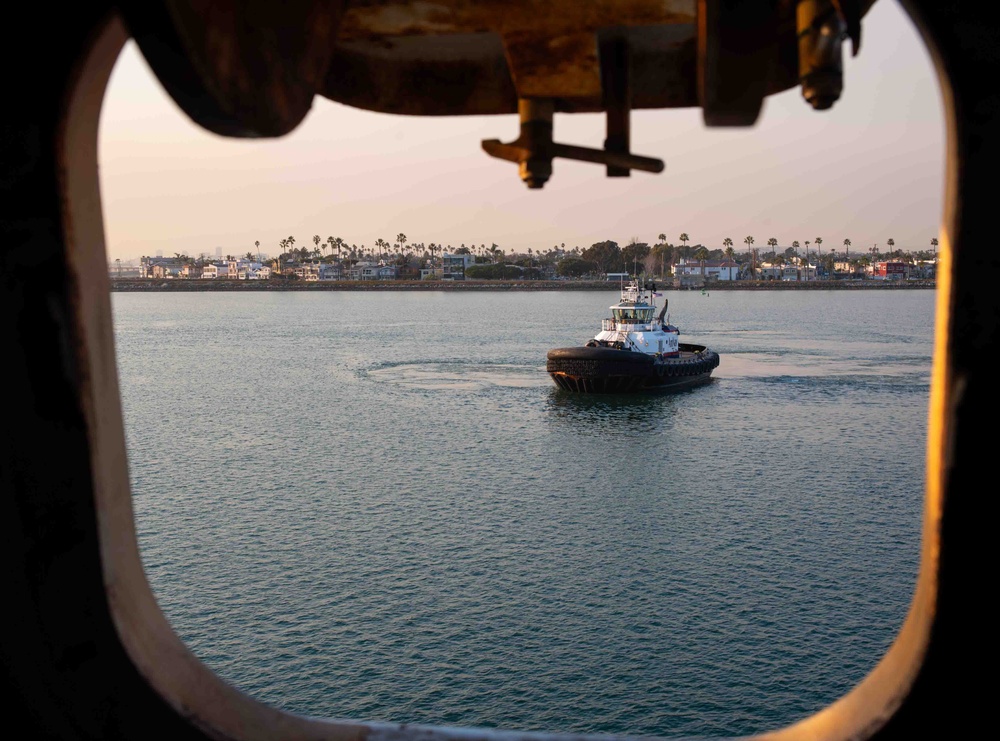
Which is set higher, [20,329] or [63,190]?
[63,190]

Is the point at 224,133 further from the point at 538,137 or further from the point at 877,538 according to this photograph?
the point at 877,538

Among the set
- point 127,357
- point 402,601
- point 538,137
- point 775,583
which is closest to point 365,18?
point 538,137

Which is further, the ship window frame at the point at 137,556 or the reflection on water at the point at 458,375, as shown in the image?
the reflection on water at the point at 458,375

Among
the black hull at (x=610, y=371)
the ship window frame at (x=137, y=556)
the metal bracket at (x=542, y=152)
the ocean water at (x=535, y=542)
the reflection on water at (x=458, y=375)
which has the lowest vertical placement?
the ocean water at (x=535, y=542)

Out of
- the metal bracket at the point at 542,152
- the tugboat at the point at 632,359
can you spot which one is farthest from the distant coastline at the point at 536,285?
the metal bracket at the point at 542,152

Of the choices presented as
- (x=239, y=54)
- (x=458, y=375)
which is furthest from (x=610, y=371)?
(x=239, y=54)

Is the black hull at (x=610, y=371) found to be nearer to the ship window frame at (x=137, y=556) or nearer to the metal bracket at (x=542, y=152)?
the metal bracket at (x=542, y=152)
